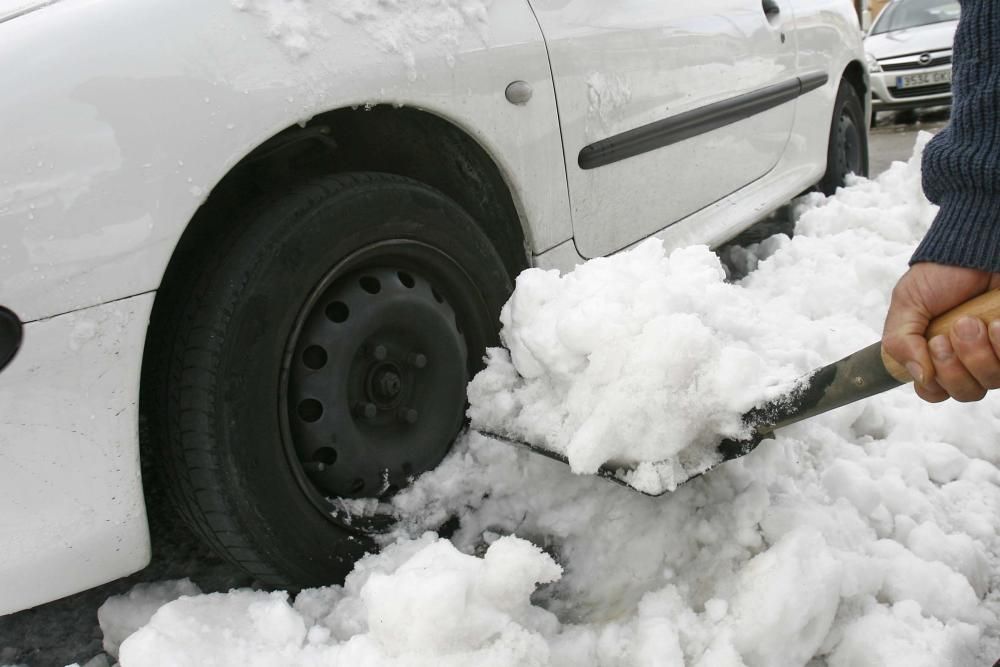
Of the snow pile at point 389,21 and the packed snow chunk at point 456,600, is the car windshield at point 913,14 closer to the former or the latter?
the snow pile at point 389,21

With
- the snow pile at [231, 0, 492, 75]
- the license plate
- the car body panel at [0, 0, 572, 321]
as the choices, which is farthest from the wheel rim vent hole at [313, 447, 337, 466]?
the license plate

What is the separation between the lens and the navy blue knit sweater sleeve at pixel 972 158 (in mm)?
1195

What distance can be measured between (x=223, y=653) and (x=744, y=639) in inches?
34.2

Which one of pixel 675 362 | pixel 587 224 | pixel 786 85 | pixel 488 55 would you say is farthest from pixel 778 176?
pixel 675 362

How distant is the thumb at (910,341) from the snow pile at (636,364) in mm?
307

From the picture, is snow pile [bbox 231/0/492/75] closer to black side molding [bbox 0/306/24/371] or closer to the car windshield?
black side molding [bbox 0/306/24/371]

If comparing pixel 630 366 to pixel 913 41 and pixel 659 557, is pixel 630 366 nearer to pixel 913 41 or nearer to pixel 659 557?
pixel 659 557

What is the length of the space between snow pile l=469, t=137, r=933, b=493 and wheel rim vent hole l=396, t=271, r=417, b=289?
0.69 ft

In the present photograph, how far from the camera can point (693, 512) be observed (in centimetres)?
170

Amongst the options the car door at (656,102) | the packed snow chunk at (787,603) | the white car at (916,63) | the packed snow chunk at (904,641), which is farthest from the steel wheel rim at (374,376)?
the white car at (916,63)

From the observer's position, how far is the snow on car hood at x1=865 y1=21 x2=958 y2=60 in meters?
10.0

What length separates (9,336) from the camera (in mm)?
1225

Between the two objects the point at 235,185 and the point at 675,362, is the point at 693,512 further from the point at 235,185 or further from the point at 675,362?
the point at 235,185

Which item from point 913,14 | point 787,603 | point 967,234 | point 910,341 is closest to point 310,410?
point 787,603
